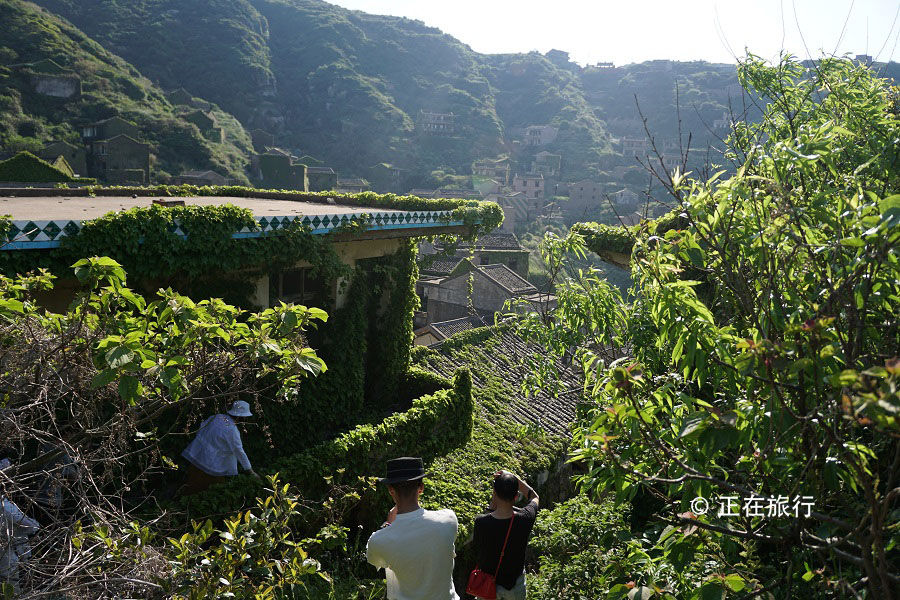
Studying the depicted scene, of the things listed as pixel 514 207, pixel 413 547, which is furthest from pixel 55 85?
pixel 413 547

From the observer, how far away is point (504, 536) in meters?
3.97

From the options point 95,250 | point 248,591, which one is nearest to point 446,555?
point 248,591

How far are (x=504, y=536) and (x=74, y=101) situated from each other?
182ft

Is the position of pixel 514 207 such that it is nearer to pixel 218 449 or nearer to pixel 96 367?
pixel 218 449

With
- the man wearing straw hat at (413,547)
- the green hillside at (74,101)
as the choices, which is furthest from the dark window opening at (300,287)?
the green hillside at (74,101)

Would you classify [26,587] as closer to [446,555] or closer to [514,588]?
[446,555]

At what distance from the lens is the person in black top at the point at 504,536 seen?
3.96 meters

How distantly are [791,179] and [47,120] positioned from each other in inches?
2139

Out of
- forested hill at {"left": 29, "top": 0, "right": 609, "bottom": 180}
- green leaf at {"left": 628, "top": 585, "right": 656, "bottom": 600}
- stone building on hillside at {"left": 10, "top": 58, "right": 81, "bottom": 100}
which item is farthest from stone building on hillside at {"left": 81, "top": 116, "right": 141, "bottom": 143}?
green leaf at {"left": 628, "top": 585, "right": 656, "bottom": 600}

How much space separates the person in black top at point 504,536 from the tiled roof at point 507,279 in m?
24.2

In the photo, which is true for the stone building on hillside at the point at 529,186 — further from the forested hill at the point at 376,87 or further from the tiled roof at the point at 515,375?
the tiled roof at the point at 515,375

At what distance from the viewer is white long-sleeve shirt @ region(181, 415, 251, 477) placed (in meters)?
6.16

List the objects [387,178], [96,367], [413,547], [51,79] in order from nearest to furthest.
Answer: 1. [96,367]
2. [413,547]
3. [51,79]
4. [387,178]

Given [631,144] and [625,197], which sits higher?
[631,144]
